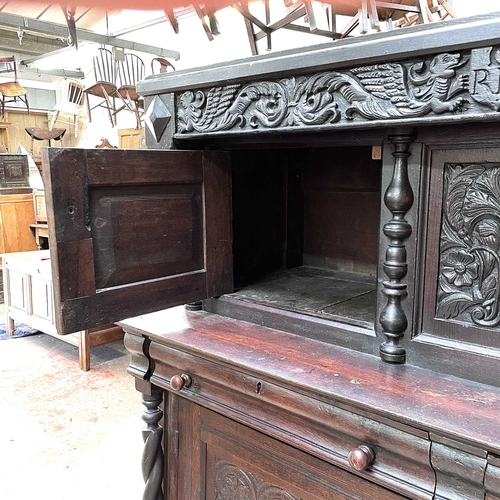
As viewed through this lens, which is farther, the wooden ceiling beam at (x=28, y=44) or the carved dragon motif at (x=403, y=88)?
the wooden ceiling beam at (x=28, y=44)

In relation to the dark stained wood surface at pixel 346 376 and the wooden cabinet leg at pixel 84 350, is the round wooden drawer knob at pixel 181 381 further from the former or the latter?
the wooden cabinet leg at pixel 84 350

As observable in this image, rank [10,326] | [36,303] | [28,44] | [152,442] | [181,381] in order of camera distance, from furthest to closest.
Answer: [28,44] < [10,326] < [36,303] < [152,442] < [181,381]

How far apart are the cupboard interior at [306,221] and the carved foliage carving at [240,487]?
44cm

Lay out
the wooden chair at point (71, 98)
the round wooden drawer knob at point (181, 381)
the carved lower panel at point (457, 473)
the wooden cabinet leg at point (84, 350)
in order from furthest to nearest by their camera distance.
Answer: the wooden chair at point (71, 98)
the wooden cabinet leg at point (84, 350)
the round wooden drawer knob at point (181, 381)
the carved lower panel at point (457, 473)

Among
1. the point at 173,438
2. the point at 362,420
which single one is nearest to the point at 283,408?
the point at 362,420

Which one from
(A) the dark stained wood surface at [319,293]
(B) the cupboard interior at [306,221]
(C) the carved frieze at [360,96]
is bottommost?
(A) the dark stained wood surface at [319,293]

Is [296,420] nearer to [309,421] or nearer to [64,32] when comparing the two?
[309,421]

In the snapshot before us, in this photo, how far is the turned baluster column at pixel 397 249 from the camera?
0.91 meters

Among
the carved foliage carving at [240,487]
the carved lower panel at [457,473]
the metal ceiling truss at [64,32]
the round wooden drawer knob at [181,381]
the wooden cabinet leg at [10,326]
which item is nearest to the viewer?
the carved lower panel at [457,473]

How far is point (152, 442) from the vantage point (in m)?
1.30

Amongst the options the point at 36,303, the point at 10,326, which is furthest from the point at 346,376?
the point at 10,326

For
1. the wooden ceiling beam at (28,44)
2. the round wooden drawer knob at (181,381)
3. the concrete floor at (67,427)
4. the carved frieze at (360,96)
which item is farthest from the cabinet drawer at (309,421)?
the wooden ceiling beam at (28,44)

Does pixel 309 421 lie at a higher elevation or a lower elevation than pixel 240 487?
higher

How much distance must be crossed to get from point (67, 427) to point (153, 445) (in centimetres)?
126
